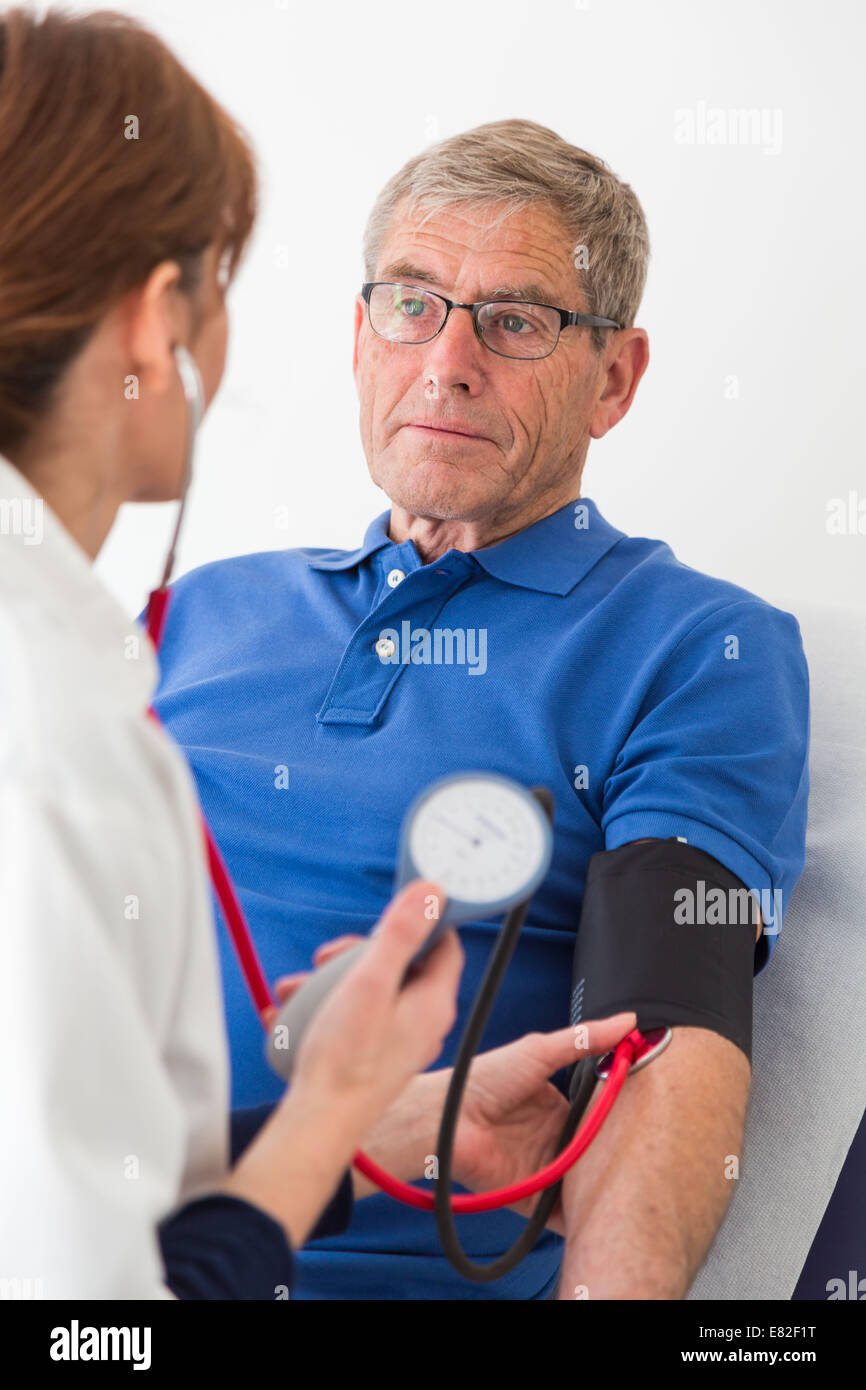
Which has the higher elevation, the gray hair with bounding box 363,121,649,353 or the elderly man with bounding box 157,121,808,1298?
the gray hair with bounding box 363,121,649,353

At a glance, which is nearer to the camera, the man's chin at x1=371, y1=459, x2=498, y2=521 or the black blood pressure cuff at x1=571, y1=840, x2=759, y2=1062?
the black blood pressure cuff at x1=571, y1=840, x2=759, y2=1062

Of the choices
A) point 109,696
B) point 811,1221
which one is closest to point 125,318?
point 109,696

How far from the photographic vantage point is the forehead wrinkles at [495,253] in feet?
5.32

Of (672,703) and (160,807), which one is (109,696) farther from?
(672,703)

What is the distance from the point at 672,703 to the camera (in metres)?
1.37

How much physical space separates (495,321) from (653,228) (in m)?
0.65

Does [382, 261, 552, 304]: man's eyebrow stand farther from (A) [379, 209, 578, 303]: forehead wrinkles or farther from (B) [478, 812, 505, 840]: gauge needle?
(B) [478, 812, 505, 840]: gauge needle

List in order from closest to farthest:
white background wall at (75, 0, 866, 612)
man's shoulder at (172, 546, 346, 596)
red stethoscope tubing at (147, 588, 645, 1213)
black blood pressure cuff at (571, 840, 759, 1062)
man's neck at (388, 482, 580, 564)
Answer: red stethoscope tubing at (147, 588, 645, 1213) < black blood pressure cuff at (571, 840, 759, 1062) < man's neck at (388, 482, 580, 564) < man's shoulder at (172, 546, 346, 596) < white background wall at (75, 0, 866, 612)

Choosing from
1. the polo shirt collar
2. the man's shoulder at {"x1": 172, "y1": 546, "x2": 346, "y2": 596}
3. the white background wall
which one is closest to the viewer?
the polo shirt collar

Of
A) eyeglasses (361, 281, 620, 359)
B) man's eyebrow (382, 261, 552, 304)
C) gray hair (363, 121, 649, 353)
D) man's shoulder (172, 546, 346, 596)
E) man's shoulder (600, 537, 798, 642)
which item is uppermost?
gray hair (363, 121, 649, 353)

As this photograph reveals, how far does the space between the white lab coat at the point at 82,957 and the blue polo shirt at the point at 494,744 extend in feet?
2.13

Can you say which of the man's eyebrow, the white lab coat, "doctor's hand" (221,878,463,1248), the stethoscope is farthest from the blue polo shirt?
the white lab coat

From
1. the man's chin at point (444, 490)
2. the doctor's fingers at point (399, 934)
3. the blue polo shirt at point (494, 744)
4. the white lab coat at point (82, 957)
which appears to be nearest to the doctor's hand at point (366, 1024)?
the doctor's fingers at point (399, 934)

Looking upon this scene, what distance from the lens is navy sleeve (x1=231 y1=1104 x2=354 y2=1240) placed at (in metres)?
0.95
